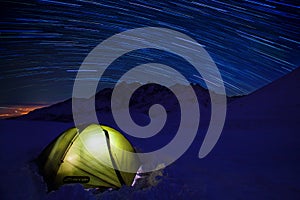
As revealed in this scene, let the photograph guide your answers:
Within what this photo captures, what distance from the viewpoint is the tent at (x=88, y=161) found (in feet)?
17.0

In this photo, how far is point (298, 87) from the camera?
24.0m

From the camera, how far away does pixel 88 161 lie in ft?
17.8

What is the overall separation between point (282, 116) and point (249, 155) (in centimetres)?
1086

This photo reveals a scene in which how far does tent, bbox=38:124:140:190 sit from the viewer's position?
5.20 meters

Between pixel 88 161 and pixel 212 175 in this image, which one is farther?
pixel 212 175

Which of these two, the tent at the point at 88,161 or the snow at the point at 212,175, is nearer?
the snow at the point at 212,175

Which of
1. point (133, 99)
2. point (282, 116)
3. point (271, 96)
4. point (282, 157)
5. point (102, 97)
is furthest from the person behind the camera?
point (102, 97)

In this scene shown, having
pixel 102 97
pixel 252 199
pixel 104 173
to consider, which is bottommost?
pixel 102 97

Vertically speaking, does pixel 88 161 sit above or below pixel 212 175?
above

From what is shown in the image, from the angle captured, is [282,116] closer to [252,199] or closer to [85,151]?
[252,199]

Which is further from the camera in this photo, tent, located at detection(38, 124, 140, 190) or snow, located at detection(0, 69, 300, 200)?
tent, located at detection(38, 124, 140, 190)

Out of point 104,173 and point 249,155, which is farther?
point 249,155

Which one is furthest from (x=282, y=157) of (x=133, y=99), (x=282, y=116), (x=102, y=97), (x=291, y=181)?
(x=102, y=97)

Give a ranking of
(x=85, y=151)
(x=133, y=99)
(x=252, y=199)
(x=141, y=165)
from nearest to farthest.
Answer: (x=252, y=199)
(x=85, y=151)
(x=141, y=165)
(x=133, y=99)
